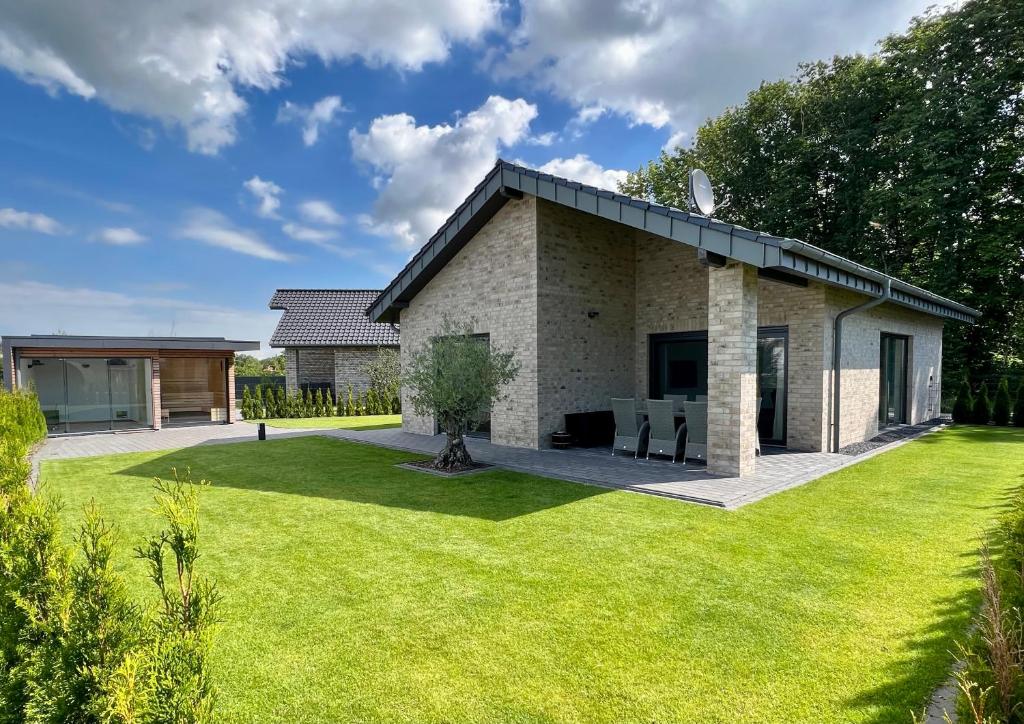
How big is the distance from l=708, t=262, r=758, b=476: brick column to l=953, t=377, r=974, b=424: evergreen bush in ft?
44.3

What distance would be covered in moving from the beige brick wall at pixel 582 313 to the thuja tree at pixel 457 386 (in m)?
1.86

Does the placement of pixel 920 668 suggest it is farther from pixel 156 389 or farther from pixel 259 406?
pixel 259 406

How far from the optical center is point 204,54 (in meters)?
9.97

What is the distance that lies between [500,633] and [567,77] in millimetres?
13449

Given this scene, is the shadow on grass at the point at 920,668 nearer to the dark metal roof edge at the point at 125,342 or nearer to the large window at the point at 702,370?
the large window at the point at 702,370

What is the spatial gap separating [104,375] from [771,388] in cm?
2031

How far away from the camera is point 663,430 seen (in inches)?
361

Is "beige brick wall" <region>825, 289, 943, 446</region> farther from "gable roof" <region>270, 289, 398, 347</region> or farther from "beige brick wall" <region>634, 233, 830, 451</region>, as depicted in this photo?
"gable roof" <region>270, 289, 398, 347</region>

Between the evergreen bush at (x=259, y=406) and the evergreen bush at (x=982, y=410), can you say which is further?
the evergreen bush at (x=259, y=406)

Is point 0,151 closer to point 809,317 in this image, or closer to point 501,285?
point 501,285

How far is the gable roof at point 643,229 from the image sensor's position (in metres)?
7.14

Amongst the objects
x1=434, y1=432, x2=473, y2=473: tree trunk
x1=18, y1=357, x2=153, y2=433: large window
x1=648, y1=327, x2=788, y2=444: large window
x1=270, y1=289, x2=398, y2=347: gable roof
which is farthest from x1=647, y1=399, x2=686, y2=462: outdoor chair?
x1=18, y1=357, x2=153, y2=433: large window

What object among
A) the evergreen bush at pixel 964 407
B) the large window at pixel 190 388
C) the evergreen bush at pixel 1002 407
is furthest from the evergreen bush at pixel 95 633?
the evergreen bush at pixel 964 407

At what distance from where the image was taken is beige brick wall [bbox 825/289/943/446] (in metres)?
10.7
